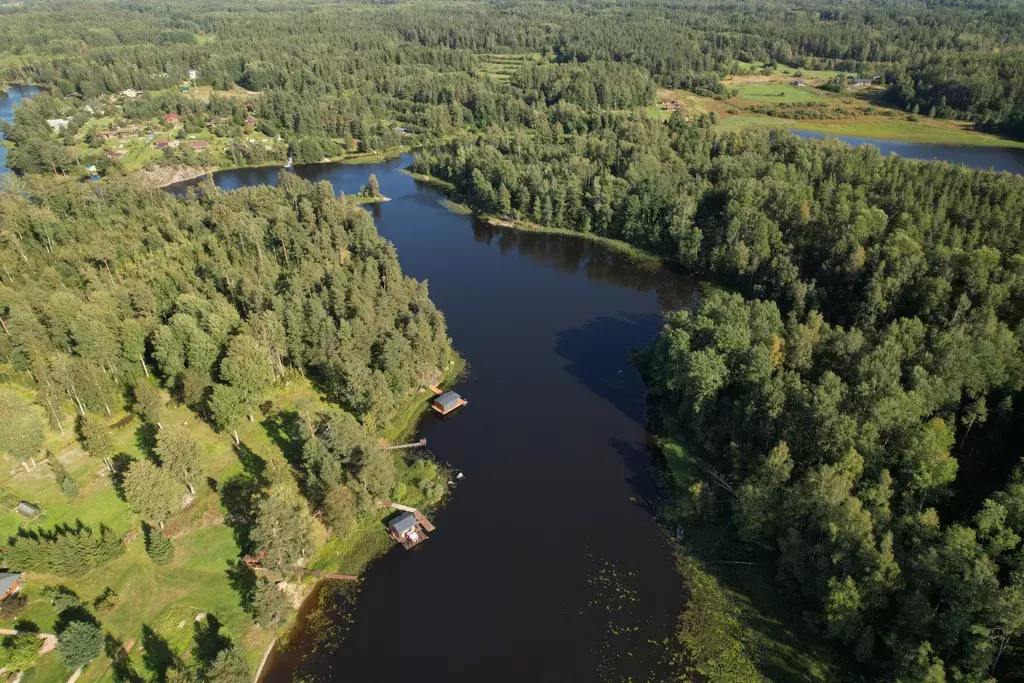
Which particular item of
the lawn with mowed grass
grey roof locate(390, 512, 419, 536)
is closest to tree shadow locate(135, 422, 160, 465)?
the lawn with mowed grass

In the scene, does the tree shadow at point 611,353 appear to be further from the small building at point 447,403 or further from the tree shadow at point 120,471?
the tree shadow at point 120,471

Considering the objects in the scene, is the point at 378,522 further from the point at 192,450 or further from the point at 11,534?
the point at 11,534

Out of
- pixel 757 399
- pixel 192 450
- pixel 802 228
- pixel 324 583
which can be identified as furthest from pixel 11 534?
pixel 802 228

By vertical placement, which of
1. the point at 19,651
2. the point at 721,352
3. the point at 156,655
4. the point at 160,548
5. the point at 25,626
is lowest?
the point at 156,655

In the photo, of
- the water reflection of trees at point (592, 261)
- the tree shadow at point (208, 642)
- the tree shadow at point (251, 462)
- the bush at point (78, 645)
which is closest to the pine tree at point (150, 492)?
the tree shadow at point (251, 462)

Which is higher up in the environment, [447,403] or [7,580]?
[447,403]

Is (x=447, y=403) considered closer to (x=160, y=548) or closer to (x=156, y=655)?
(x=160, y=548)

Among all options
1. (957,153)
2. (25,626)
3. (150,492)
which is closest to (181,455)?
(150,492)

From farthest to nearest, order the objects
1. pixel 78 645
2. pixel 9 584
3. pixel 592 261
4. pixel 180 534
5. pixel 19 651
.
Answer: pixel 592 261, pixel 180 534, pixel 9 584, pixel 19 651, pixel 78 645
